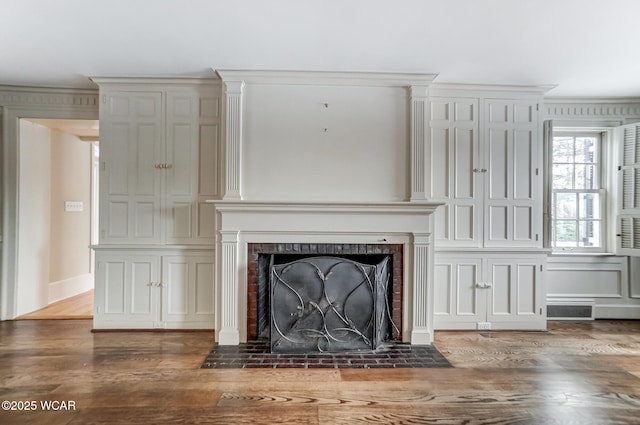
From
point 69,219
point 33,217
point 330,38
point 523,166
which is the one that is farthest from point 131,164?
point 523,166

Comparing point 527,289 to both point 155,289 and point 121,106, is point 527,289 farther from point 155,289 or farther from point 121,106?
point 121,106

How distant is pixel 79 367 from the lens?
2652 mm

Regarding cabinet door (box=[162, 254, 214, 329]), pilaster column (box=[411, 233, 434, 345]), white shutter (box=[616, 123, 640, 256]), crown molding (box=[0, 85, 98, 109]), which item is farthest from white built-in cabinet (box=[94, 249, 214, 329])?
white shutter (box=[616, 123, 640, 256])

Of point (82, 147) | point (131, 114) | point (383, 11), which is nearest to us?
point (383, 11)

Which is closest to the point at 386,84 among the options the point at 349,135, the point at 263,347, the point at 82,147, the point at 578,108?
the point at 349,135

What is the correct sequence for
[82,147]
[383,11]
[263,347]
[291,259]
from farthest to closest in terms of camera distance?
[82,147]
[291,259]
[263,347]
[383,11]

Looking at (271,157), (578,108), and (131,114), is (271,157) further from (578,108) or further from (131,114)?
(578,108)

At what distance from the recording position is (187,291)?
11.3ft

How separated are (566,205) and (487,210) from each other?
1279 millimetres

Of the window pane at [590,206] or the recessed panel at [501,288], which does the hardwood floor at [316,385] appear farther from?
the window pane at [590,206]

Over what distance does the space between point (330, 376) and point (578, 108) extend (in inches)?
159

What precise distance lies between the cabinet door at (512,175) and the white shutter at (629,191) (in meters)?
1.11

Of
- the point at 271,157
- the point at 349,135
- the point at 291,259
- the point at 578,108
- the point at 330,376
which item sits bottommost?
the point at 330,376

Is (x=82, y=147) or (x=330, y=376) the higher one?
(x=82, y=147)
